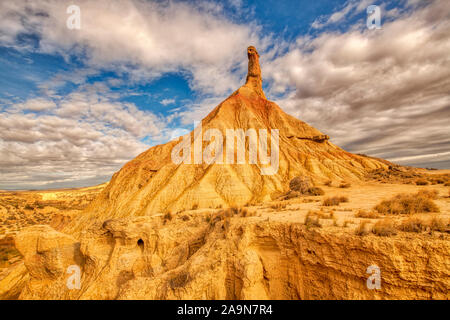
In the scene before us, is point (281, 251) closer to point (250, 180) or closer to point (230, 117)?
point (250, 180)

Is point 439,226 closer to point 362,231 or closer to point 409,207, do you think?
point 362,231

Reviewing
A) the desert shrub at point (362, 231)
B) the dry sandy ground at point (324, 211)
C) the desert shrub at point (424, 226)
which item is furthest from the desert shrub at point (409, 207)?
the desert shrub at point (362, 231)

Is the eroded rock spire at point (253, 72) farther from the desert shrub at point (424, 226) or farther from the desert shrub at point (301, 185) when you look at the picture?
the desert shrub at point (424, 226)

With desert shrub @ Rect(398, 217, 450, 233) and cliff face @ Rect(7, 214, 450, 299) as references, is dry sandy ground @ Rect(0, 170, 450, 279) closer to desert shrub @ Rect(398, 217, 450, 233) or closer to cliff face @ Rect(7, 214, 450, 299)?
Result: desert shrub @ Rect(398, 217, 450, 233)
